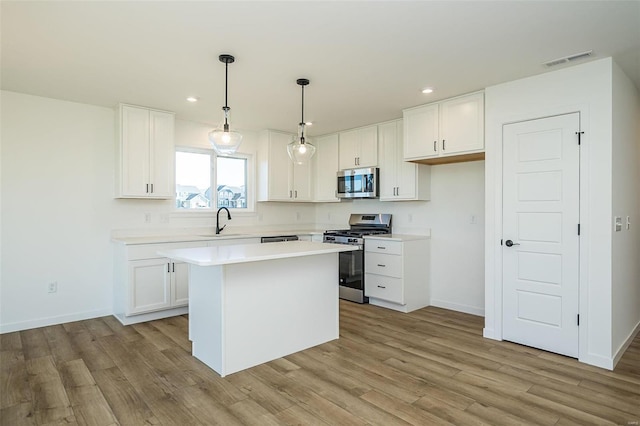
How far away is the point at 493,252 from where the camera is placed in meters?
3.54

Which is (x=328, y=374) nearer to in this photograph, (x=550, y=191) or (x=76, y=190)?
(x=550, y=191)

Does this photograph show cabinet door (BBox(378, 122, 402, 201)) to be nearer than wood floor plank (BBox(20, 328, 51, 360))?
No

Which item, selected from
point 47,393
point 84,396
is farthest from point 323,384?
point 47,393

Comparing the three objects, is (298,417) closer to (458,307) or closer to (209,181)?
(458,307)

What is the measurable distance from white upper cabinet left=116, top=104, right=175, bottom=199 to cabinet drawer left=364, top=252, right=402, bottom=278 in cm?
262

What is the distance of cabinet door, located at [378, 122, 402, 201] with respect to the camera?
16.1 ft

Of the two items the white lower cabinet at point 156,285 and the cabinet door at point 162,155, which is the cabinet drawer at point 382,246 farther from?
the cabinet door at point 162,155

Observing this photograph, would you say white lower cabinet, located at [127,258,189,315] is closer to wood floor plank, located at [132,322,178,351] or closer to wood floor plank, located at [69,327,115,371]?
wood floor plank, located at [132,322,178,351]

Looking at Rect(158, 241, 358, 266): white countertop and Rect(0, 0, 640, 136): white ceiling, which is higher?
Rect(0, 0, 640, 136): white ceiling

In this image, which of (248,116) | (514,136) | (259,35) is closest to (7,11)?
(259,35)

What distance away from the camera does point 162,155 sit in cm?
443

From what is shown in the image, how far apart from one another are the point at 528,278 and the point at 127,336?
12.6 ft

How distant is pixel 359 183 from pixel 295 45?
2790mm

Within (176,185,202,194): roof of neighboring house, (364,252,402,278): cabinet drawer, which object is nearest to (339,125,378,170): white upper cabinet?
(364,252,402,278): cabinet drawer
